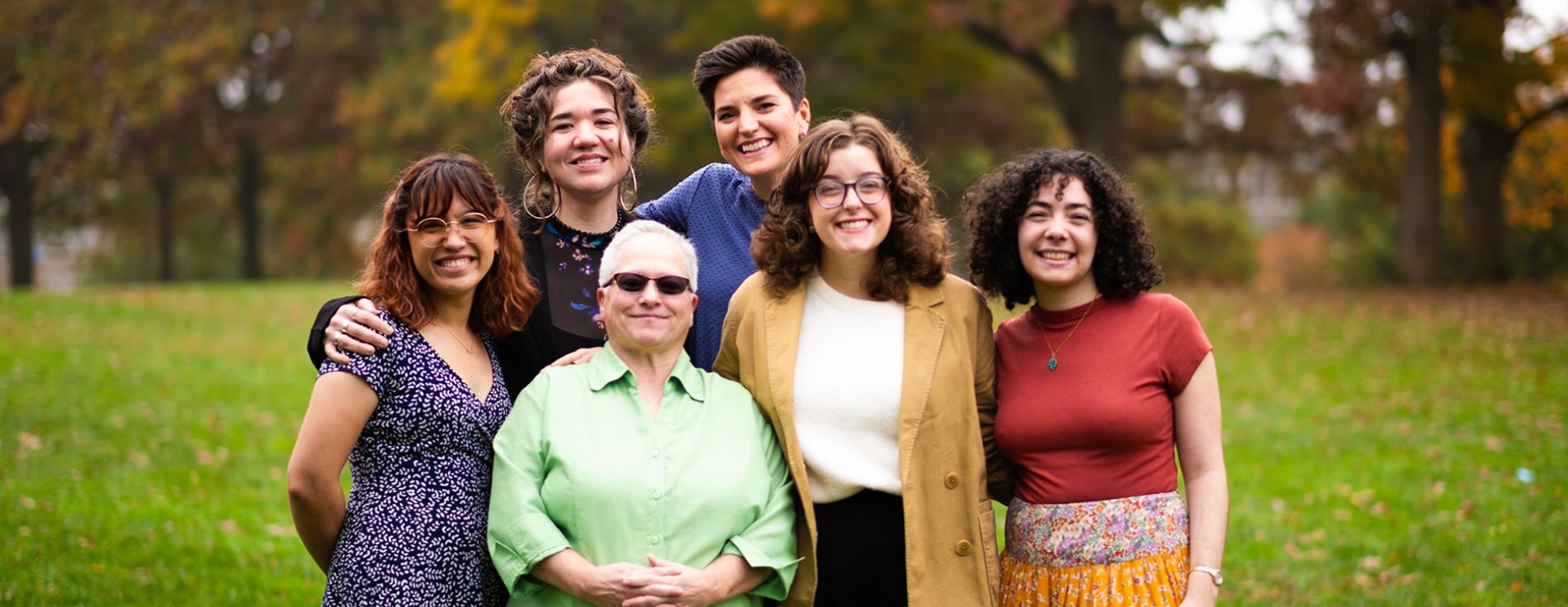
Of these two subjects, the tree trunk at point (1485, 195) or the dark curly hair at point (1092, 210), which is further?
the tree trunk at point (1485, 195)

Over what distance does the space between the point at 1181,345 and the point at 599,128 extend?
1918mm

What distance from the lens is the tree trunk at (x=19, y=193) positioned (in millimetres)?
29688

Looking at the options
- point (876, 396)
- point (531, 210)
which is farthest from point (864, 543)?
point (531, 210)

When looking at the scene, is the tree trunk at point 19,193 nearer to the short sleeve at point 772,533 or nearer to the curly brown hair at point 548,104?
the curly brown hair at point 548,104

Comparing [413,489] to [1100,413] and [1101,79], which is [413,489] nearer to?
[1100,413]

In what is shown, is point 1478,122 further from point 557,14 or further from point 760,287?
point 760,287

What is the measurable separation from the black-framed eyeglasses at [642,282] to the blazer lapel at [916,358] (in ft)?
2.13

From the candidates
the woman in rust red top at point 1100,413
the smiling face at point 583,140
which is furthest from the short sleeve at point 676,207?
the woman in rust red top at point 1100,413

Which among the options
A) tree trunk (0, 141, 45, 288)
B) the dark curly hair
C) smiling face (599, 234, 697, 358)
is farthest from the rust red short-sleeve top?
tree trunk (0, 141, 45, 288)

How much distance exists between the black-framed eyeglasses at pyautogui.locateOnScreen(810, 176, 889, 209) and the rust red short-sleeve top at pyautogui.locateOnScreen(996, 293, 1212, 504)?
2.19ft

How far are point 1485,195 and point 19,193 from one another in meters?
31.1

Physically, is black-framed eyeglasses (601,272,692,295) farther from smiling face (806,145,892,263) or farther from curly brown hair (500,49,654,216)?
curly brown hair (500,49,654,216)

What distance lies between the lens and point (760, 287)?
3.69m

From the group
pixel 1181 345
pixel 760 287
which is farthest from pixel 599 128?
pixel 1181 345
